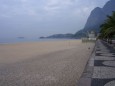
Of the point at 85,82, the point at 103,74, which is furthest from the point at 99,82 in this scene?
the point at 103,74

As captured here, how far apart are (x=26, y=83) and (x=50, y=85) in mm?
803

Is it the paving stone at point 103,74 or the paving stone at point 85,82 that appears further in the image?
the paving stone at point 103,74

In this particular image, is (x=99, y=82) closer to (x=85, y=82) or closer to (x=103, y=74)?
(x=85, y=82)

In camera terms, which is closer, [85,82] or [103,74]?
[85,82]

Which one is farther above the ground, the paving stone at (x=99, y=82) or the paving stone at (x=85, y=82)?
the paving stone at (x=85, y=82)

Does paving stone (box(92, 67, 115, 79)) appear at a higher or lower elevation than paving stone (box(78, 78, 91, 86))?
lower

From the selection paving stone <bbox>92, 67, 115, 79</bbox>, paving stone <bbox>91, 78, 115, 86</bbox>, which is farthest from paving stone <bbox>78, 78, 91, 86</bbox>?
paving stone <bbox>92, 67, 115, 79</bbox>

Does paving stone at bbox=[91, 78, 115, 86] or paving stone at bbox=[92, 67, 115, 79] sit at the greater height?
paving stone at bbox=[91, 78, 115, 86]

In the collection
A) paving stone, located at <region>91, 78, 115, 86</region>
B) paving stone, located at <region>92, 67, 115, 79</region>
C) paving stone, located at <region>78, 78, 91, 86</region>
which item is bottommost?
paving stone, located at <region>92, 67, 115, 79</region>

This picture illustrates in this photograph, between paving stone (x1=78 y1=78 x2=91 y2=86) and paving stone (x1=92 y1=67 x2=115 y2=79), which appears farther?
paving stone (x1=92 y1=67 x2=115 y2=79)

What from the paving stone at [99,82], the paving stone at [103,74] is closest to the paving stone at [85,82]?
the paving stone at [99,82]

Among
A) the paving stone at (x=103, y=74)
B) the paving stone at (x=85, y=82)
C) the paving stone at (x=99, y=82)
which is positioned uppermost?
the paving stone at (x=85, y=82)

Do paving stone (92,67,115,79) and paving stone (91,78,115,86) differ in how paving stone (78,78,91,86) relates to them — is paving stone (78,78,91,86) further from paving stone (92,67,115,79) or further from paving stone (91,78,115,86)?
paving stone (92,67,115,79)

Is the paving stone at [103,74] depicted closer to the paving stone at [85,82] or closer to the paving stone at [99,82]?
the paving stone at [99,82]
